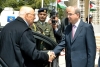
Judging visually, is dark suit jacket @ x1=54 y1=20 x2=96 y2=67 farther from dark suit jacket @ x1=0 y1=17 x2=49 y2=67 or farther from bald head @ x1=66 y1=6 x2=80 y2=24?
dark suit jacket @ x1=0 y1=17 x2=49 y2=67

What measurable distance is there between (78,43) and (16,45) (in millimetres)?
1245

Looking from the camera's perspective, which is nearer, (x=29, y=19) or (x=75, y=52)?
(x=29, y=19)

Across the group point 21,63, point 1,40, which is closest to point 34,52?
point 21,63

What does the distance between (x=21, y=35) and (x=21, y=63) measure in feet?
1.20

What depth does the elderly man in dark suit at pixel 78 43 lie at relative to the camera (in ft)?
14.7

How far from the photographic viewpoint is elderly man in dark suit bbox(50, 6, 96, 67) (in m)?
4.47

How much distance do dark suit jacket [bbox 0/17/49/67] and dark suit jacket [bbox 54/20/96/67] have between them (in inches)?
34.5

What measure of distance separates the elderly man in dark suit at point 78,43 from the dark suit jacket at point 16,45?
2.77 ft

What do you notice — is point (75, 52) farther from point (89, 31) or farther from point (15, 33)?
point (15, 33)

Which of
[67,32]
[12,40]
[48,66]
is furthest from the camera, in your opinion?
[67,32]

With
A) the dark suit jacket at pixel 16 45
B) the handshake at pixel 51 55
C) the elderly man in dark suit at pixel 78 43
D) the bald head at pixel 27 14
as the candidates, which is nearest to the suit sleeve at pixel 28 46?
the dark suit jacket at pixel 16 45

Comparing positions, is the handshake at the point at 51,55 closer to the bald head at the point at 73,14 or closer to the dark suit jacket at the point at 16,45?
the dark suit jacket at the point at 16,45

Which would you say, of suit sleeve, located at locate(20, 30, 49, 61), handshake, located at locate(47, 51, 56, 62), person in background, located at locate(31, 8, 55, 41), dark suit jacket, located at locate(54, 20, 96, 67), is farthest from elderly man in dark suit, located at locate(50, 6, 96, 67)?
person in background, located at locate(31, 8, 55, 41)

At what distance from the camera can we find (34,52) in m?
3.73
